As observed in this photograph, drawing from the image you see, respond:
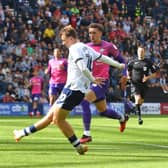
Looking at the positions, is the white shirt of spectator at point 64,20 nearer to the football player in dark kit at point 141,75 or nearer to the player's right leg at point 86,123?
the football player in dark kit at point 141,75

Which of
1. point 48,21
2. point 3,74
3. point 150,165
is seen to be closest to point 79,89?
point 150,165

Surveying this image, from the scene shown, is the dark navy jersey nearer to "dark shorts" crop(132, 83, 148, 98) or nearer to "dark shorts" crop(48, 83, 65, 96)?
"dark shorts" crop(132, 83, 148, 98)

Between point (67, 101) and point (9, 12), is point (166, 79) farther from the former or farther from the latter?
point (67, 101)

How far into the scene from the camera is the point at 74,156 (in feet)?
34.8

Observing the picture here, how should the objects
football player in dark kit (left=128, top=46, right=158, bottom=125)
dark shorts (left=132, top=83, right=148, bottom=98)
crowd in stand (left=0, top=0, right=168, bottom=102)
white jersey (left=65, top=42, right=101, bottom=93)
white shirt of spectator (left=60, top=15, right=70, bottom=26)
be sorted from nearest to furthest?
white jersey (left=65, top=42, right=101, bottom=93) → football player in dark kit (left=128, top=46, right=158, bottom=125) → dark shorts (left=132, top=83, right=148, bottom=98) → crowd in stand (left=0, top=0, right=168, bottom=102) → white shirt of spectator (left=60, top=15, right=70, bottom=26)

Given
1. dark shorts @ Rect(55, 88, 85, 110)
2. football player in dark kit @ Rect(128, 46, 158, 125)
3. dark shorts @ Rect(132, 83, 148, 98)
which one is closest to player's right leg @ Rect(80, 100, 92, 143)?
dark shorts @ Rect(55, 88, 85, 110)

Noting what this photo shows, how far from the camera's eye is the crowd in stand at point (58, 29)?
29812 millimetres

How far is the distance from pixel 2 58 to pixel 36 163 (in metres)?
20.5

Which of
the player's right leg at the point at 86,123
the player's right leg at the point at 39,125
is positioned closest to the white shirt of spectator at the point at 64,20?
the player's right leg at the point at 86,123

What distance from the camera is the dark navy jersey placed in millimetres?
21312

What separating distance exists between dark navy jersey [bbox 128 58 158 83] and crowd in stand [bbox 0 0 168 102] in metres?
8.53

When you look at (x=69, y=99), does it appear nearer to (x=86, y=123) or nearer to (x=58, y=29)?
(x=86, y=123)

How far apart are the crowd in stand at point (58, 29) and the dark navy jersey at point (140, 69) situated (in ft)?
28.0

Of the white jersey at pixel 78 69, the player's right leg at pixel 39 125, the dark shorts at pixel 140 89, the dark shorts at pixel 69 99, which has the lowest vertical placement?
the dark shorts at pixel 140 89
